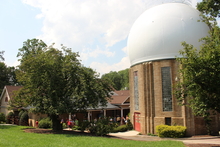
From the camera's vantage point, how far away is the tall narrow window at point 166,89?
776 inches

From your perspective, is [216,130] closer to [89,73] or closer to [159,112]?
[159,112]

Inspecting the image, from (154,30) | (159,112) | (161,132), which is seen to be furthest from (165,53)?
(161,132)

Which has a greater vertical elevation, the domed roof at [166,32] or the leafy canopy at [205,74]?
the domed roof at [166,32]

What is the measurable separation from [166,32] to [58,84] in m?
11.5

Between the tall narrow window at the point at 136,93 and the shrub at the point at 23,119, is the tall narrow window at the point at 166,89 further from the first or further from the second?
the shrub at the point at 23,119

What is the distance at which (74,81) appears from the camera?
666 inches

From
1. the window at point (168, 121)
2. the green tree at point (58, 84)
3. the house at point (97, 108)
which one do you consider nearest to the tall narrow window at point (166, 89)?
the window at point (168, 121)

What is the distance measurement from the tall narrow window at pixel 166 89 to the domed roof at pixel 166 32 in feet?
A: 4.82

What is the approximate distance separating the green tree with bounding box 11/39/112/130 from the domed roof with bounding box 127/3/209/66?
6.57 meters

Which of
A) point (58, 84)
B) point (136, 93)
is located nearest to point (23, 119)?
point (58, 84)

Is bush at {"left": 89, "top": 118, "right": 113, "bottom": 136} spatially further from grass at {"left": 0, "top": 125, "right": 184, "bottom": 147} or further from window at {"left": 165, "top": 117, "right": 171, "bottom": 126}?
window at {"left": 165, "top": 117, "right": 171, "bottom": 126}

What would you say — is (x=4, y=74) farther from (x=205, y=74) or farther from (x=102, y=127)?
(x=205, y=74)

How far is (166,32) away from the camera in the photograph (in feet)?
66.3

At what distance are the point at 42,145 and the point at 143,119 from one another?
12562mm
